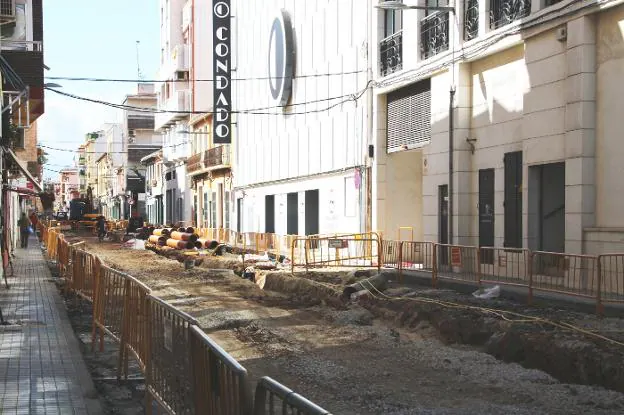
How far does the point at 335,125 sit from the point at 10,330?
1971cm

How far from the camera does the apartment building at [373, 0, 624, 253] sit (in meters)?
15.9

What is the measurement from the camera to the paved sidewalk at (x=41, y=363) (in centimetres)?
735

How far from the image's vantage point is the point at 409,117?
2459cm

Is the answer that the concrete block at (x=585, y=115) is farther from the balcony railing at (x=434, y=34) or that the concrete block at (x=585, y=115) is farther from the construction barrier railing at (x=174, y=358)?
the construction barrier railing at (x=174, y=358)

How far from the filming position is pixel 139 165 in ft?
319

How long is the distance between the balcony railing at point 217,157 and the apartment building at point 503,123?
2482 cm

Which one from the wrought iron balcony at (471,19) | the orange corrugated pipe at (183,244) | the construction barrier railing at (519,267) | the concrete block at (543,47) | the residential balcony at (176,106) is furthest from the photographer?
the residential balcony at (176,106)

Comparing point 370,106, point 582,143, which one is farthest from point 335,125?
point 582,143

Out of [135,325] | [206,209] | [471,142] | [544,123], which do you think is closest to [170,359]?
[135,325]

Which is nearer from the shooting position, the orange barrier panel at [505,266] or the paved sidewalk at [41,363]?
the paved sidewalk at [41,363]

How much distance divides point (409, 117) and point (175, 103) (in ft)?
138

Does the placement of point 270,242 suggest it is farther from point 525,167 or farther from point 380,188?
point 525,167

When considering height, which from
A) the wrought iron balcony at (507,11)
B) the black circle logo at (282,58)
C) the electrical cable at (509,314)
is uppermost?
the black circle logo at (282,58)

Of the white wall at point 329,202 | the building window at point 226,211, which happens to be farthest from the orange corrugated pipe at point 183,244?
the building window at point 226,211
